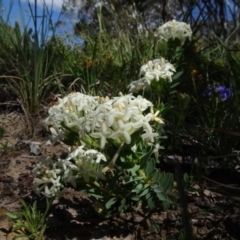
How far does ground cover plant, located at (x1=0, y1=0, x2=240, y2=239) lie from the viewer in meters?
1.60

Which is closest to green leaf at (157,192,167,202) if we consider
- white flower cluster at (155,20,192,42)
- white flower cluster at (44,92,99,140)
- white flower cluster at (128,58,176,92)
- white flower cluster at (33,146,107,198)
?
white flower cluster at (33,146,107,198)

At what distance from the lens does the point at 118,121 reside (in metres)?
1.47

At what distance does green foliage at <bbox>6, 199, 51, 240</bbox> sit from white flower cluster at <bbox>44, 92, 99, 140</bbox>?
1.16 ft

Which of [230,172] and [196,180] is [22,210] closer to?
[196,180]

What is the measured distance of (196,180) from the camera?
2131mm

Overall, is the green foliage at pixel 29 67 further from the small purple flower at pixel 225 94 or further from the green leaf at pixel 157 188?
the green leaf at pixel 157 188

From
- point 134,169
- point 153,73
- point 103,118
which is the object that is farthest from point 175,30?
point 103,118

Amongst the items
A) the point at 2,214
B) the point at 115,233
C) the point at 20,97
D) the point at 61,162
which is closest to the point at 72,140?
the point at 61,162

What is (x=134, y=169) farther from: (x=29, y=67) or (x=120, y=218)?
(x=29, y=67)

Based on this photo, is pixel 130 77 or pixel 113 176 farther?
pixel 130 77

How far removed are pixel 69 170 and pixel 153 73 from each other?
564 mm

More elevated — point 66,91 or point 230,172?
point 66,91

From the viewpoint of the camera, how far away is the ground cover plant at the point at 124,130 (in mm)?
1598

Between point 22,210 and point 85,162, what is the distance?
23.5 inches
